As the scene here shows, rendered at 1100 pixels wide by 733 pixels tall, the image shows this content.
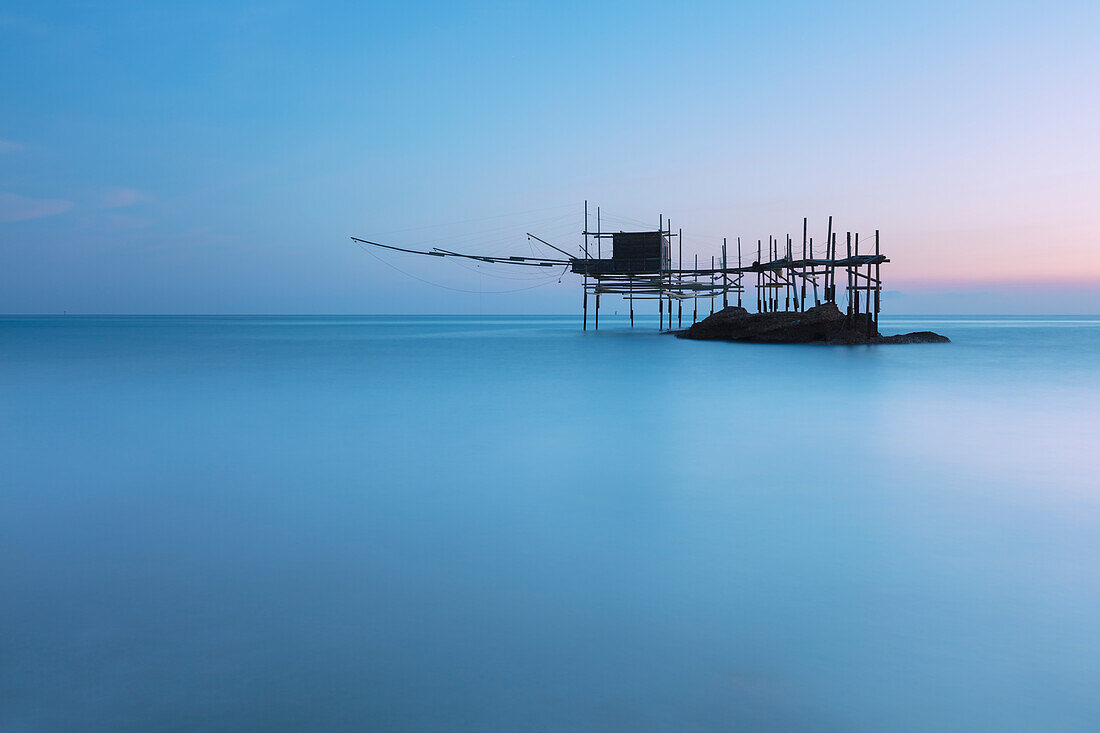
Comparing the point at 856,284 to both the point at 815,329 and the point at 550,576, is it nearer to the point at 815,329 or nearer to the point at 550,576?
the point at 815,329

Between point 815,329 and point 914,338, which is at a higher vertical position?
point 815,329

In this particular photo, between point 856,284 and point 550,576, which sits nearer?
point 550,576

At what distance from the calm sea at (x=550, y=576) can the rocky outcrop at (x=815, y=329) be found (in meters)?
18.7

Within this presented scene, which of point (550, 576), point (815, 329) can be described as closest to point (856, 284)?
point (815, 329)

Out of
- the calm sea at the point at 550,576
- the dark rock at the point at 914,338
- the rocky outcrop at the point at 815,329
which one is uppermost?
the rocky outcrop at the point at 815,329

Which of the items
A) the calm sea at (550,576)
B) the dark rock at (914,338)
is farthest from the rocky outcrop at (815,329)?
the calm sea at (550,576)

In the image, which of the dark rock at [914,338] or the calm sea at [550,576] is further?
the dark rock at [914,338]

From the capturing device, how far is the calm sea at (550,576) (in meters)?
2.90

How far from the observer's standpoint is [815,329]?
29.3 meters

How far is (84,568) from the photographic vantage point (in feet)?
14.7

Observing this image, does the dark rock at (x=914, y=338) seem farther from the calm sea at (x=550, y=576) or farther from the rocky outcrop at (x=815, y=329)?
the calm sea at (x=550, y=576)

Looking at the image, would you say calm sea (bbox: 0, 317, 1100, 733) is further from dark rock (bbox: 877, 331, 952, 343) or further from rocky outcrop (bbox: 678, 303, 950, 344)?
dark rock (bbox: 877, 331, 952, 343)

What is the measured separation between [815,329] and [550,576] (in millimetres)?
27458

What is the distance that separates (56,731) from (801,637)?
325 centimetres
